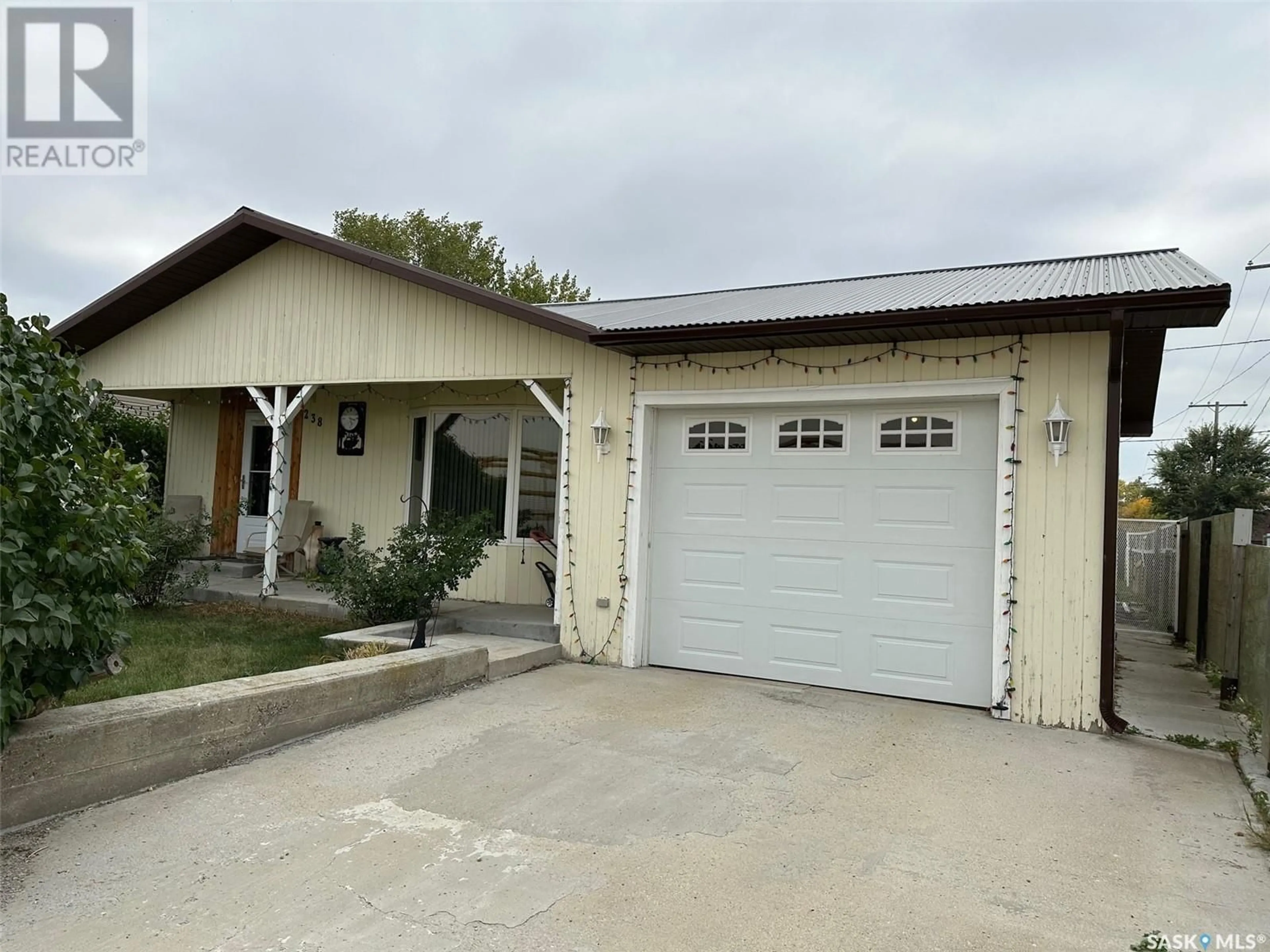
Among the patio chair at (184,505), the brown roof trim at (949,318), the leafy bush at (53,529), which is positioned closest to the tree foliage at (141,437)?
the patio chair at (184,505)

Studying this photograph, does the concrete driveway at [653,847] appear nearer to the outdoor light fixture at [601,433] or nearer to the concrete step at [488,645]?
the concrete step at [488,645]

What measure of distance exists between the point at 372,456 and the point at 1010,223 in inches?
550

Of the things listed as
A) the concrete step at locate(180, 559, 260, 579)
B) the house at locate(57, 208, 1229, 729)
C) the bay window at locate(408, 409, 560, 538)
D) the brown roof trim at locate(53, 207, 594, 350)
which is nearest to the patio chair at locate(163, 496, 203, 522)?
the concrete step at locate(180, 559, 260, 579)

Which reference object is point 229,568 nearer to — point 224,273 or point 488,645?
point 224,273

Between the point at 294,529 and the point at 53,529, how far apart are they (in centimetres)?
780

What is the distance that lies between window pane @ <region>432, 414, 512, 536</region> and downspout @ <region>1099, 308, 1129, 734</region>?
6.10 m

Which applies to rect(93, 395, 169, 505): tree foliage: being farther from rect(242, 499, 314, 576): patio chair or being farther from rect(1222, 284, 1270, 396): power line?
rect(1222, 284, 1270, 396): power line

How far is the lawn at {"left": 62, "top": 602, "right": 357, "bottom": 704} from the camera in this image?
5.50 metres

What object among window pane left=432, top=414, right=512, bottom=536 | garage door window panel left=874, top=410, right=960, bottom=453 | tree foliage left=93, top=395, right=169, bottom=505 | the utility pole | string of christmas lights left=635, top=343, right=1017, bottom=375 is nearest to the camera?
string of christmas lights left=635, top=343, right=1017, bottom=375

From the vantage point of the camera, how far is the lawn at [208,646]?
550 cm

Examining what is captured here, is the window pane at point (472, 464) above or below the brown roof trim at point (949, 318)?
below

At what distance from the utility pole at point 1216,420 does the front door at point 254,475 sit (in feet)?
93.6

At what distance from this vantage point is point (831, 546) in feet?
21.3

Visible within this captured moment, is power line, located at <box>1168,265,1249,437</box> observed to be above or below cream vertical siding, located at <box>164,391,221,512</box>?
above
